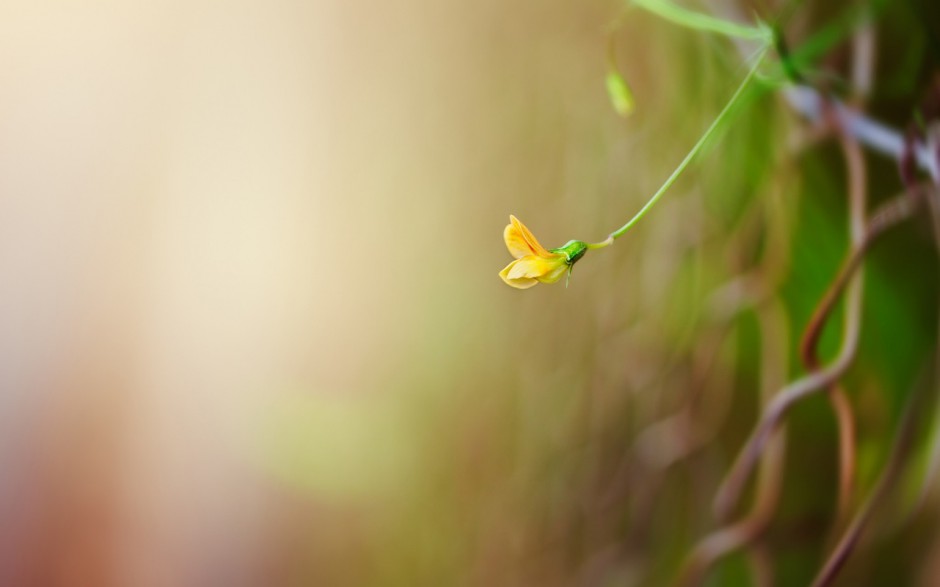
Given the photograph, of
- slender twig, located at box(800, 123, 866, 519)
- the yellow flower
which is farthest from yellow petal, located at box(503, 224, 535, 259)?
slender twig, located at box(800, 123, 866, 519)

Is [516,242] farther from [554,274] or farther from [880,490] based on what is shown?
[880,490]

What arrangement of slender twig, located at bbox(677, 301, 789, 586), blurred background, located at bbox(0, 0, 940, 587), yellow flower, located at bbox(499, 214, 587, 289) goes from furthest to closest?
1. blurred background, located at bbox(0, 0, 940, 587)
2. slender twig, located at bbox(677, 301, 789, 586)
3. yellow flower, located at bbox(499, 214, 587, 289)

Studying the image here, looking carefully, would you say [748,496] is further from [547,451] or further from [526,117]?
[526,117]

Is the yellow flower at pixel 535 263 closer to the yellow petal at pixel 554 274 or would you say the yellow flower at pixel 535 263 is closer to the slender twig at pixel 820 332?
the yellow petal at pixel 554 274

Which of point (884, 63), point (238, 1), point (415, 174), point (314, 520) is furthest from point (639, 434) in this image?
point (238, 1)

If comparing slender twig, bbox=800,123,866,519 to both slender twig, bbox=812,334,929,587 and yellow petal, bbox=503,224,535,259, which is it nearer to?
slender twig, bbox=812,334,929,587

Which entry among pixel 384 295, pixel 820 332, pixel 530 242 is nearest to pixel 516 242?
pixel 530 242

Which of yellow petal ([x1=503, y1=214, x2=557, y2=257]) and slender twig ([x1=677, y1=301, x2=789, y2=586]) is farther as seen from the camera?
slender twig ([x1=677, y1=301, x2=789, y2=586])
